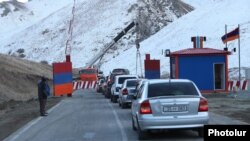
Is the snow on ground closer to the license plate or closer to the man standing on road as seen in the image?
the man standing on road

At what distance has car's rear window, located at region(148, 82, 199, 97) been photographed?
49.9ft

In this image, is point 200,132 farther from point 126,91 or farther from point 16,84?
point 16,84

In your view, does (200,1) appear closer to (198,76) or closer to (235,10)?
(235,10)

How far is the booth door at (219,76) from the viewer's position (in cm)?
4172

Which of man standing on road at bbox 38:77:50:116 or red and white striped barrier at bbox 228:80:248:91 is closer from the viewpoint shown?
man standing on road at bbox 38:77:50:116

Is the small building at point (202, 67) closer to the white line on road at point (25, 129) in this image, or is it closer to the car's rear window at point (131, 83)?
the car's rear window at point (131, 83)

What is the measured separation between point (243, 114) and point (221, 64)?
754 inches

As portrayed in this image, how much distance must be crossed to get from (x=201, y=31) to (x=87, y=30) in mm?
53868

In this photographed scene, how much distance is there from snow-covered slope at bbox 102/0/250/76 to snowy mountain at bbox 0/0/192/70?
20809 mm

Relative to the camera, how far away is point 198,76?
4150cm

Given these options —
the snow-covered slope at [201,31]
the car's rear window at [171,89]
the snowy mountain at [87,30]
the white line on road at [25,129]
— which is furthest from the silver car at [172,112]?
the snowy mountain at [87,30]

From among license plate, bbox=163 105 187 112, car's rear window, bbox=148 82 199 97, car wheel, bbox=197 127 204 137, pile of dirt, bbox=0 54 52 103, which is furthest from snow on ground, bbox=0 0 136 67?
license plate, bbox=163 105 187 112

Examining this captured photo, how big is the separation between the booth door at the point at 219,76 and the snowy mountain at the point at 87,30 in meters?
66.8

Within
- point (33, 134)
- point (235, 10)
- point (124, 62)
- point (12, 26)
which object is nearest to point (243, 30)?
point (235, 10)
